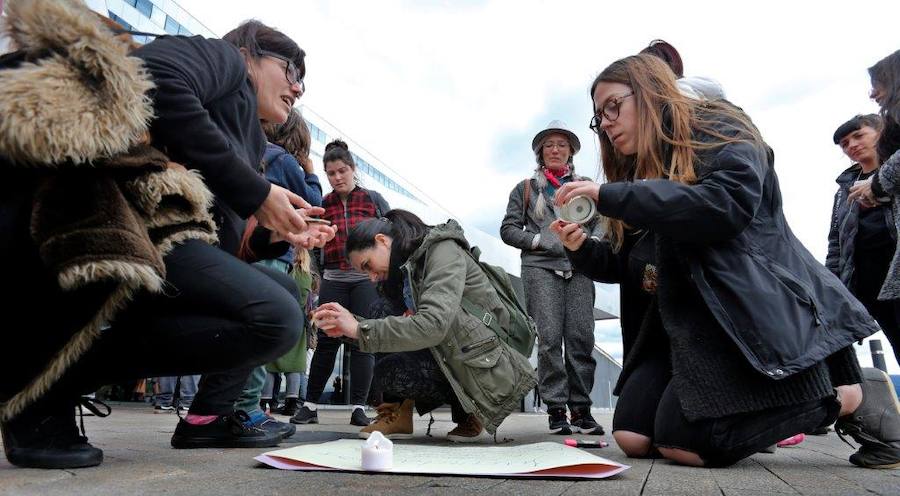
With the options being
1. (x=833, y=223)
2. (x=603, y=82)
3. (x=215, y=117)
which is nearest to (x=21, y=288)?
(x=215, y=117)

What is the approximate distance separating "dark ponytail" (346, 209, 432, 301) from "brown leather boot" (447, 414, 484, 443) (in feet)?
2.02

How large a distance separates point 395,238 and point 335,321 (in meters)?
0.74

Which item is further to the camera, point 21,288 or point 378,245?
point 378,245

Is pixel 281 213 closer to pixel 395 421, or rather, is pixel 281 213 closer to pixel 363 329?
pixel 363 329

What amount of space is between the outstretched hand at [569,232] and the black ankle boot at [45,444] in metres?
1.41

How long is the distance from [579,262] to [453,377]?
0.66 meters

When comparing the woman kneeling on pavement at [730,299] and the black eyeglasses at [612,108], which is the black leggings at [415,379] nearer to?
the woman kneeling on pavement at [730,299]

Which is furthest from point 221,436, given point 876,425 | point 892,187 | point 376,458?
point 892,187

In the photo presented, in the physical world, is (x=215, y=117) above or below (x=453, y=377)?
above

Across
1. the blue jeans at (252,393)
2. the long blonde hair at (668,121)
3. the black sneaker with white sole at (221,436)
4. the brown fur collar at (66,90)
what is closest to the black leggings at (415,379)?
the blue jeans at (252,393)

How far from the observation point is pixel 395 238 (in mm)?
2791

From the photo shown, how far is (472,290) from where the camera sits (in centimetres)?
267

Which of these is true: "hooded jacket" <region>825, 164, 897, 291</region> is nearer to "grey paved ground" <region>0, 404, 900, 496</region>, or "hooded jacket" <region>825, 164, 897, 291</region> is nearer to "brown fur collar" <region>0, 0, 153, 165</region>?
"grey paved ground" <region>0, 404, 900, 496</region>

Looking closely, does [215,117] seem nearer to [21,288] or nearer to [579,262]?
[21,288]
